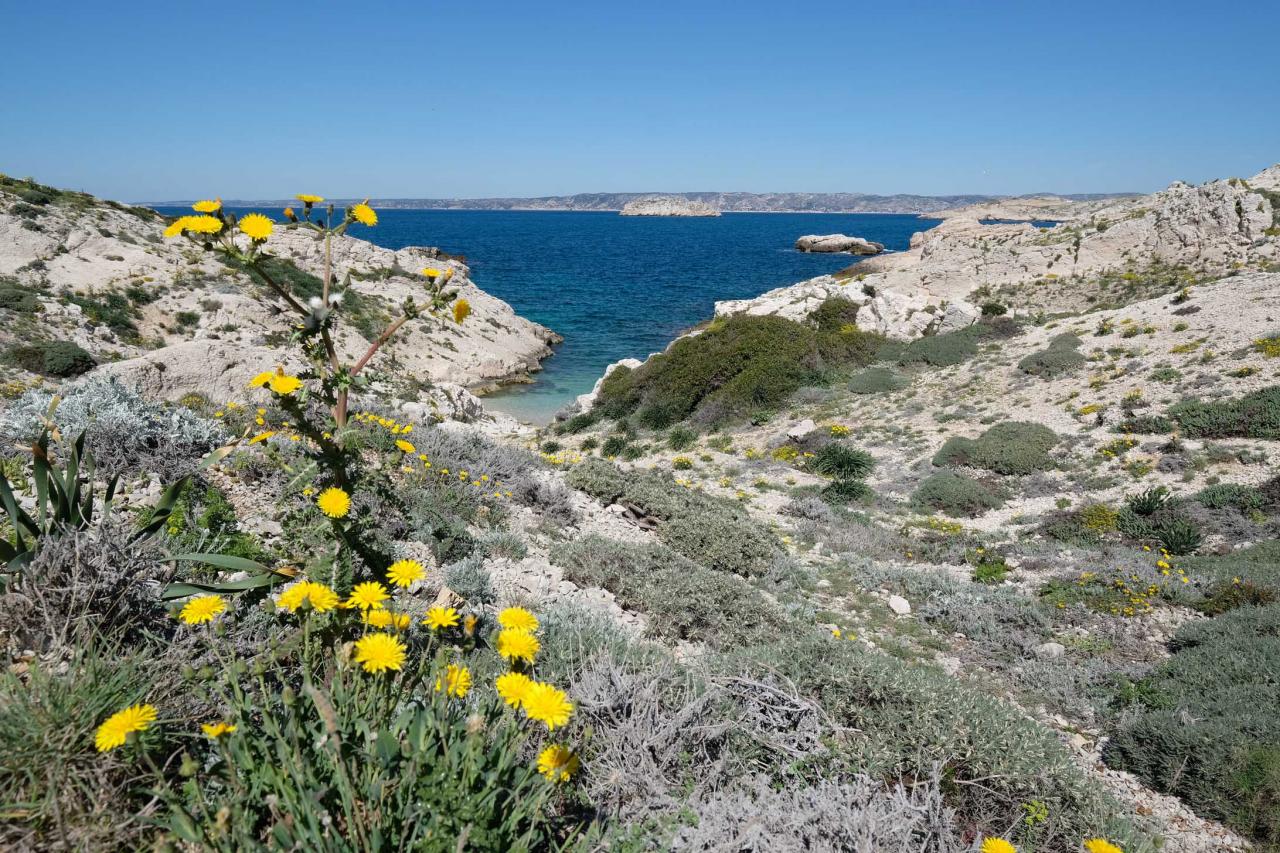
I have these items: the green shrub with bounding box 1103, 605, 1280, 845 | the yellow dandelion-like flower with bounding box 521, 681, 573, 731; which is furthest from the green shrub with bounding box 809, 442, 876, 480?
the yellow dandelion-like flower with bounding box 521, 681, 573, 731

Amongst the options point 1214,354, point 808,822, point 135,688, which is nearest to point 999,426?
point 1214,354

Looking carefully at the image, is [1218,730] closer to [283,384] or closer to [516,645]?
[516,645]

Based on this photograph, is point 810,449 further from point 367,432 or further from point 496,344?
point 496,344

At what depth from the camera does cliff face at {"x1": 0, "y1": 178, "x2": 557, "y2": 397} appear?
19578 mm

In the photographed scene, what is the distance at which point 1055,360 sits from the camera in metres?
18.0

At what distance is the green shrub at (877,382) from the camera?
19.6 meters

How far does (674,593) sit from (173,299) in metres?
25.8

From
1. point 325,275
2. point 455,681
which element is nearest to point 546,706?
point 455,681

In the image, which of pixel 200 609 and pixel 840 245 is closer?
pixel 200 609

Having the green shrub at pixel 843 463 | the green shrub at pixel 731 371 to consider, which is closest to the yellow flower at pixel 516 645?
the green shrub at pixel 843 463

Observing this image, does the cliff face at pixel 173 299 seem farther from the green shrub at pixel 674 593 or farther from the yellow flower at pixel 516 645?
the yellow flower at pixel 516 645

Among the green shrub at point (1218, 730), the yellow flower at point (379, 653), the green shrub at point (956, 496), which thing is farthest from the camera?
the green shrub at point (956, 496)

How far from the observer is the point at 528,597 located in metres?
5.27

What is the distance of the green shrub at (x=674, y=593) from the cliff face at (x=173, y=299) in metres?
7.81
